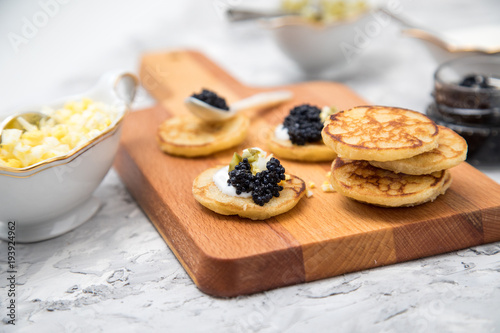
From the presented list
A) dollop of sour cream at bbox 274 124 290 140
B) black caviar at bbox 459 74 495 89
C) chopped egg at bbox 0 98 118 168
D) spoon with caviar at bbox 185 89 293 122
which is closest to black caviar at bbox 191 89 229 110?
spoon with caviar at bbox 185 89 293 122

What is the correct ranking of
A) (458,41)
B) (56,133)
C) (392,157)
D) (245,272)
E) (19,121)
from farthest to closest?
1. (458,41)
2. (19,121)
3. (56,133)
4. (392,157)
5. (245,272)

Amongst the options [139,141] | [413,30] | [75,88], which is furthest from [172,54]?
[413,30]

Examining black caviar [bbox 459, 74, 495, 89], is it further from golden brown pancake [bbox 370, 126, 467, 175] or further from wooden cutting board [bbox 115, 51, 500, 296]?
golden brown pancake [bbox 370, 126, 467, 175]

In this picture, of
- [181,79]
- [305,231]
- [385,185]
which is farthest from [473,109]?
[181,79]

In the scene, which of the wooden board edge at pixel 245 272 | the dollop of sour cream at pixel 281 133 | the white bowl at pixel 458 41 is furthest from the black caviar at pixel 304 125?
the white bowl at pixel 458 41

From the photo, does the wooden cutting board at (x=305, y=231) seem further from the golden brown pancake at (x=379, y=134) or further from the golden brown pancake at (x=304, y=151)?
the golden brown pancake at (x=379, y=134)

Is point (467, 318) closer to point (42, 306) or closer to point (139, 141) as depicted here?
point (42, 306)

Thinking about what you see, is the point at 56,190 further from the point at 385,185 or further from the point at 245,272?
the point at 385,185
